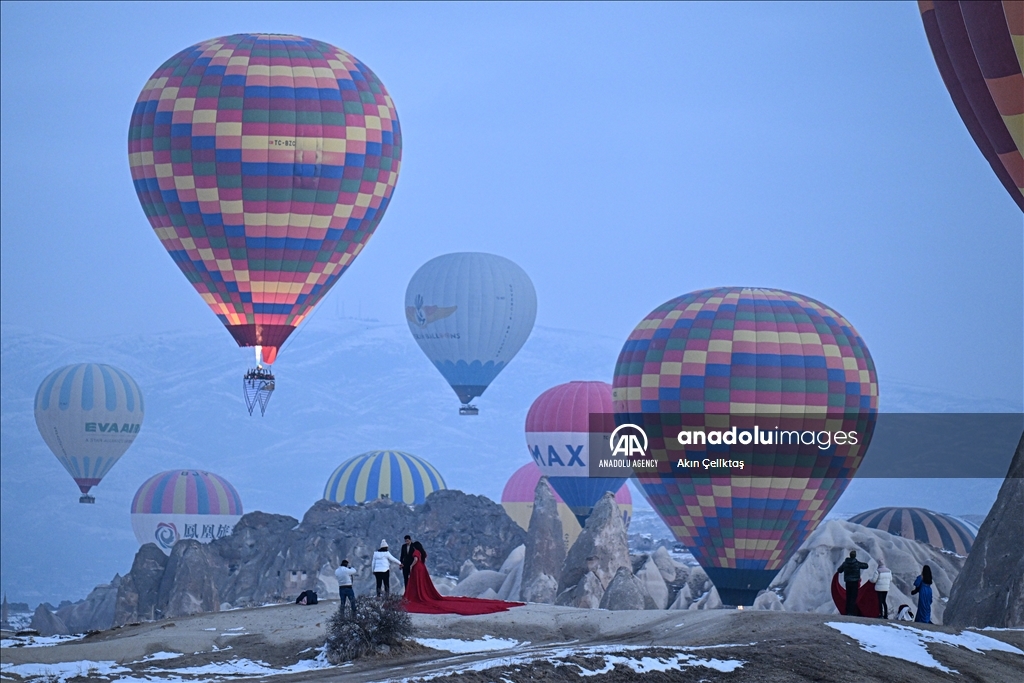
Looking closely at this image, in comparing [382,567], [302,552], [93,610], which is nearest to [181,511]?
[93,610]

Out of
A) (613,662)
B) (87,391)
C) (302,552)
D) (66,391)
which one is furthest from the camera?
(87,391)

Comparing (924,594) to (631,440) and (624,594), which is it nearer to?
(624,594)

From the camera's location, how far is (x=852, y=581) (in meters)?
21.1

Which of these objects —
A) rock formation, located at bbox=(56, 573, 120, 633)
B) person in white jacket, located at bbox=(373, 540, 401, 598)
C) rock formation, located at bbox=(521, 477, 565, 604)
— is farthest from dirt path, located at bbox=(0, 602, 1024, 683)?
rock formation, located at bbox=(56, 573, 120, 633)

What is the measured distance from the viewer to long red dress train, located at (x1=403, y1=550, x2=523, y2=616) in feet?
77.5

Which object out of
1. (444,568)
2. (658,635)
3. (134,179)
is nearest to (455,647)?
(658,635)

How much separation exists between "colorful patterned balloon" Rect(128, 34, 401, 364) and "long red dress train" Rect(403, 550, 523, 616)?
17484 mm

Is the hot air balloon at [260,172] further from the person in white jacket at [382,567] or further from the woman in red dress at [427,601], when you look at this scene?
the person in white jacket at [382,567]

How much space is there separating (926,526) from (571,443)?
1263 centimetres

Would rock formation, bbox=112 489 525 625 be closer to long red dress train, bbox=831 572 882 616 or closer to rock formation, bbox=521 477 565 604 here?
rock formation, bbox=521 477 565 604

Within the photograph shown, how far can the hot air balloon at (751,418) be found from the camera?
3559 cm

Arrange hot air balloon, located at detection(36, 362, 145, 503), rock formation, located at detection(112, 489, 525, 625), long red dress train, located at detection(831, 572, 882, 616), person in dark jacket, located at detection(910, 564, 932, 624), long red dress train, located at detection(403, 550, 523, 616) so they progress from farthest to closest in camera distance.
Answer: hot air balloon, located at detection(36, 362, 145, 503) → rock formation, located at detection(112, 489, 525, 625) → long red dress train, located at detection(403, 550, 523, 616) → long red dress train, located at detection(831, 572, 882, 616) → person in dark jacket, located at detection(910, 564, 932, 624)

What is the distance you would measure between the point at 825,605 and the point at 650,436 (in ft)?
34.0

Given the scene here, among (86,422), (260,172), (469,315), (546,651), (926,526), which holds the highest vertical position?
(469,315)
